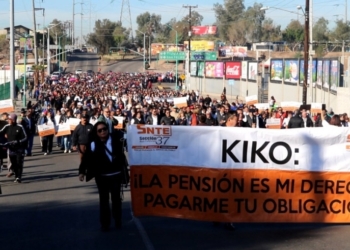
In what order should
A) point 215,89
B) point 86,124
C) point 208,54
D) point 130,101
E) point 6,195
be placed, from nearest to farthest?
point 6,195, point 86,124, point 130,101, point 215,89, point 208,54

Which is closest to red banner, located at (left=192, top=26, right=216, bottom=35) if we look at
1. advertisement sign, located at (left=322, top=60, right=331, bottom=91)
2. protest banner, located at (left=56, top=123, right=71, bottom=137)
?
advertisement sign, located at (left=322, top=60, right=331, bottom=91)

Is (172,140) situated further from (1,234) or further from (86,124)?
(86,124)

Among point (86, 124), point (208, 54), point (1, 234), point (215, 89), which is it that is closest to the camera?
point (1, 234)

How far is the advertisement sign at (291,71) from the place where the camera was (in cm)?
5053

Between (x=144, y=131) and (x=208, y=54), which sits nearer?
(x=144, y=131)

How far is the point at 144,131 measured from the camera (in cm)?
1037

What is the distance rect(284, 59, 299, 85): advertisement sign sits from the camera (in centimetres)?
5053

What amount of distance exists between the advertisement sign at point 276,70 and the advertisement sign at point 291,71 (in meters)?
1.35

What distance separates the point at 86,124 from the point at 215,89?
191ft

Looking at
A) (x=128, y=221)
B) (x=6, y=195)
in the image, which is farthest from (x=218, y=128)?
(x=6, y=195)

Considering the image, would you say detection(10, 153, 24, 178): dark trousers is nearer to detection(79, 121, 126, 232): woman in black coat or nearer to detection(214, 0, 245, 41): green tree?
detection(79, 121, 126, 232): woman in black coat

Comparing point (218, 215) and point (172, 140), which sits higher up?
point (172, 140)

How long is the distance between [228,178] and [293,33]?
157 meters

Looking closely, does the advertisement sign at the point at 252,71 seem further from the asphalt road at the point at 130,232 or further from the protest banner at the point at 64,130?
the asphalt road at the point at 130,232
